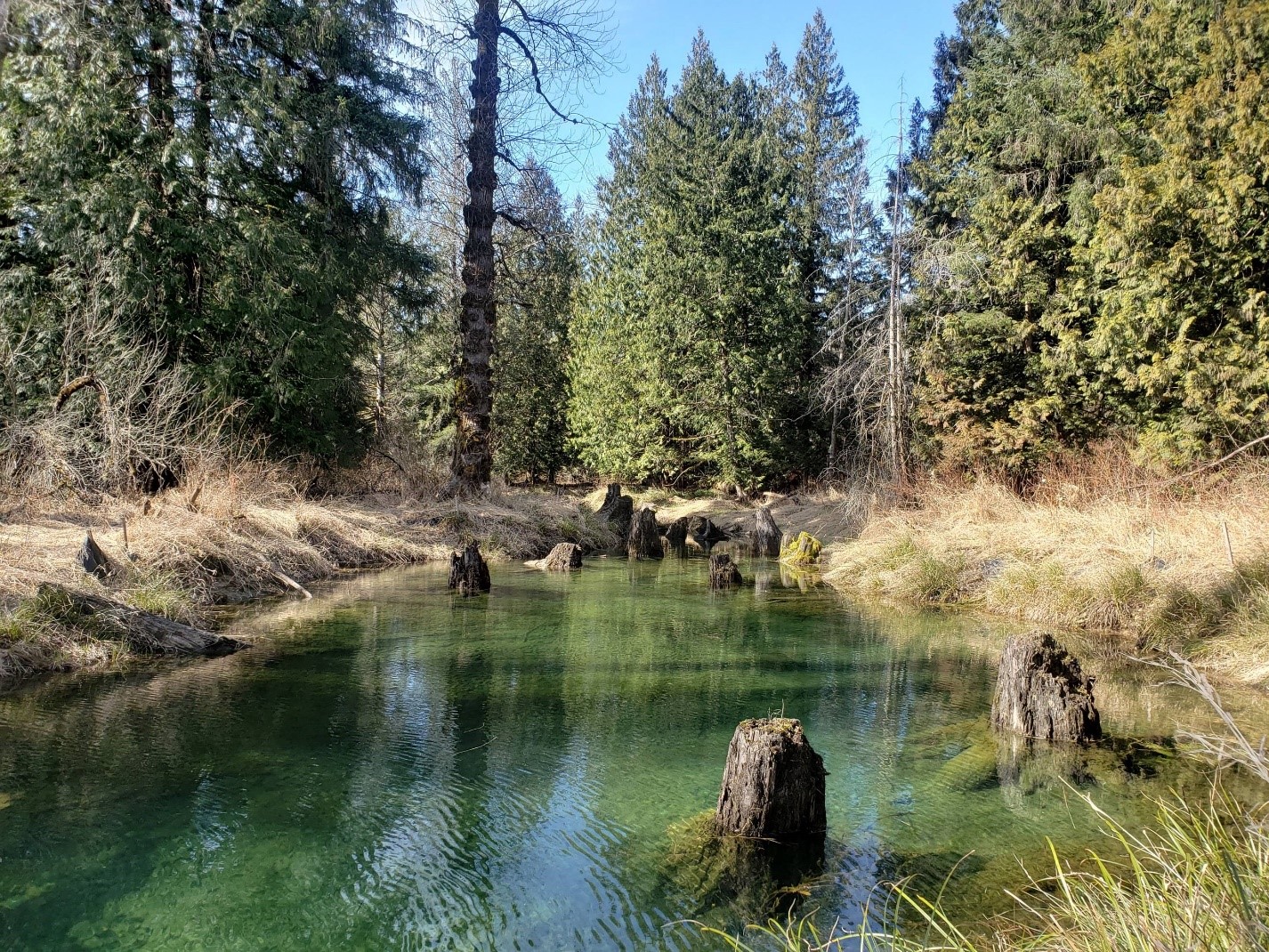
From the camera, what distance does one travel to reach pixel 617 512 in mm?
18375

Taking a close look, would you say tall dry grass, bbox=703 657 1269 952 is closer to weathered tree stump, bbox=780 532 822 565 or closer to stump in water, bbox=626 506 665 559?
weathered tree stump, bbox=780 532 822 565

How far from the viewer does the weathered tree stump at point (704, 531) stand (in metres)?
19.4

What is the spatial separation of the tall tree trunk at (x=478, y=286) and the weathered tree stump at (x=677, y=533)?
16.5ft

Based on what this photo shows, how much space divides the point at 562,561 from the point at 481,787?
347 inches

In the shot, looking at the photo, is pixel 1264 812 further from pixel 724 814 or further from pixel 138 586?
pixel 138 586

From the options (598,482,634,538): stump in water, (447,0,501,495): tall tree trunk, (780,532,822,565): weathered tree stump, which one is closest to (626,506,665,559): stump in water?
(598,482,634,538): stump in water

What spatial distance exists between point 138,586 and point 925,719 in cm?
676

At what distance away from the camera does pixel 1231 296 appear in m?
11.1

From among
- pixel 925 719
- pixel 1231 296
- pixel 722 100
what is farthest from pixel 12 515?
pixel 722 100

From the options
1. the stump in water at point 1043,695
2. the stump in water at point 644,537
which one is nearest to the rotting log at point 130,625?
the stump in water at point 1043,695

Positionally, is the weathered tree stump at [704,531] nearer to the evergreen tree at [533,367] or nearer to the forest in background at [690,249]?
the forest in background at [690,249]

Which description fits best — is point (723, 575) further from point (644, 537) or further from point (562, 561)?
point (644, 537)

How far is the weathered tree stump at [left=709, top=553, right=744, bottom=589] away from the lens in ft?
38.2

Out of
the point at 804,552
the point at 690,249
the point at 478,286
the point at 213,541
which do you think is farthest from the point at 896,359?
the point at 213,541
